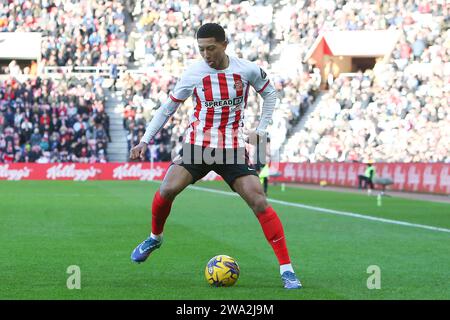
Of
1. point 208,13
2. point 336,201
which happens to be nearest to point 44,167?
point 208,13

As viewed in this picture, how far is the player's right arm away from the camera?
1021cm

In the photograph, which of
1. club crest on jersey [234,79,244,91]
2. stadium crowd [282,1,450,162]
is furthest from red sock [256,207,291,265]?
stadium crowd [282,1,450,162]

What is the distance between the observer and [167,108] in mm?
10484

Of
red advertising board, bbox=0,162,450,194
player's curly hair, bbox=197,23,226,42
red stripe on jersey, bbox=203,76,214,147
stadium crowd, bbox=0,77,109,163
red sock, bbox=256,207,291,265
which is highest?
player's curly hair, bbox=197,23,226,42

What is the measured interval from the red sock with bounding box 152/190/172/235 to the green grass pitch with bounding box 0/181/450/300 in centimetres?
45

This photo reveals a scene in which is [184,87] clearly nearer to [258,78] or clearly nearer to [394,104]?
[258,78]

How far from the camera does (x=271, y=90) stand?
10.5 m

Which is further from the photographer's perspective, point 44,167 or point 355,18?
point 355,18

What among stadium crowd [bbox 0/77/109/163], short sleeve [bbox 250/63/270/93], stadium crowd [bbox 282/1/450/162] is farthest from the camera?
stadium crowd [bbox 0/77/109/163]

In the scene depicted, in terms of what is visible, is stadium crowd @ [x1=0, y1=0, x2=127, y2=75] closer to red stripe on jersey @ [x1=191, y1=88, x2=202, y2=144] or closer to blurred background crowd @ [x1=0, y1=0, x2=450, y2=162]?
blurred background crowd @ [x1=0, y1=0, x2=450, y2=162]

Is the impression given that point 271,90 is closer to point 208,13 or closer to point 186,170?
point 186,170

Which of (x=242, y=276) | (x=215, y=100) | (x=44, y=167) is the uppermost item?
(x=215, y=100)

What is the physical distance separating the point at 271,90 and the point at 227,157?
2.65 ft

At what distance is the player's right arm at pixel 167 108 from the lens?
33.5ft
